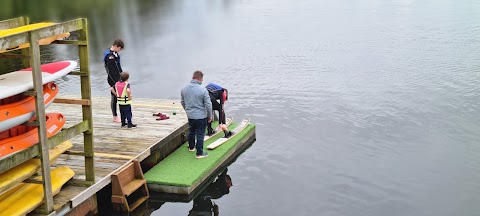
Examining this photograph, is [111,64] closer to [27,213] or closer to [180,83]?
[27,213]

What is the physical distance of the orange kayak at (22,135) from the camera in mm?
9984

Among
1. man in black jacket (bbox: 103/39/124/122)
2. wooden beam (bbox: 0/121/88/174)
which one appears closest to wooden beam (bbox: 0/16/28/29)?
man in black jacket (bbox: 103/39/124/122)

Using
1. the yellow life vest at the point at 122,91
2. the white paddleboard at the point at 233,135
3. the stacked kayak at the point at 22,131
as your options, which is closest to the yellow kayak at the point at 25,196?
the stacked kayak at the point at 22,131

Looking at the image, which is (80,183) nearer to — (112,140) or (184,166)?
(112,140)

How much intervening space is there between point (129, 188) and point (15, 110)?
2.86m

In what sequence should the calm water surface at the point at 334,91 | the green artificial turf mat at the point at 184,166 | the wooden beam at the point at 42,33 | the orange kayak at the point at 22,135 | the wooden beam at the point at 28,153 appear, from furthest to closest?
the calm water surface at the point at 334,91 → the green artificial turf mat at the point at 184,166 → the orange kayak at the point at 22,135 → the wooden beam at the point at 28,153 → the wooden beam at the point at 42,33

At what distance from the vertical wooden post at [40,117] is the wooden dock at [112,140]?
39 centimetres

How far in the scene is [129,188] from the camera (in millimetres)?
11898

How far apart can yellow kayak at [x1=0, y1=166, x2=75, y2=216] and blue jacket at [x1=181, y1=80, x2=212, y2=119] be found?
9.51 feet

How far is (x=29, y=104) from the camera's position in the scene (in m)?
10.2

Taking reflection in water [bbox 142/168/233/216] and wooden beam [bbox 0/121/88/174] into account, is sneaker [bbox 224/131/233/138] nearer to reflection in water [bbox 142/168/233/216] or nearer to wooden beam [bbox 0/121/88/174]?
reflection in water [bbox 142/168/233/216]

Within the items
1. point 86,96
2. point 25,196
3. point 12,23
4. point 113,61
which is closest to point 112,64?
point 113,61

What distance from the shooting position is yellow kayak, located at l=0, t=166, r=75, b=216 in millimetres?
9719

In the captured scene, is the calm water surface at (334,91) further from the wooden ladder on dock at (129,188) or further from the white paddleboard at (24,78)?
the white paddleboard at (24,78)
